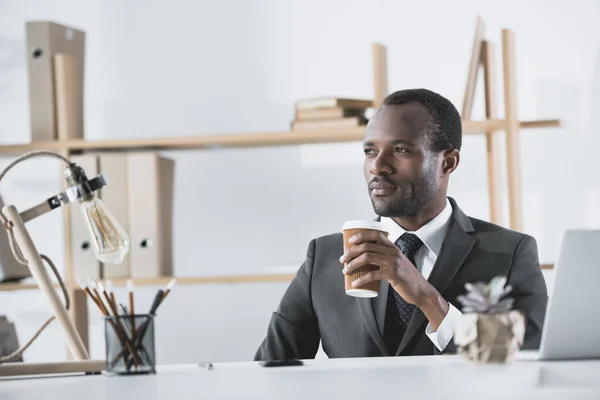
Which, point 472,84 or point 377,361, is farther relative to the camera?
point 472,84

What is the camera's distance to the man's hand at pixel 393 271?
1925mm

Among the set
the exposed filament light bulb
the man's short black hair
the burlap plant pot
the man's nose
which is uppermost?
the man's short black hair

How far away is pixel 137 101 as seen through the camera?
391 centimetres

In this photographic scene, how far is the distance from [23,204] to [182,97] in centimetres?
77

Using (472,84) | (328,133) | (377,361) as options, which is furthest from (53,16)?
(377,361)

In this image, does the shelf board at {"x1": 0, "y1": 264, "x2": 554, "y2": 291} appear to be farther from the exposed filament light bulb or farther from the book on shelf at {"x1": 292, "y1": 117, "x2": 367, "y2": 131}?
the exposed filament light bulb

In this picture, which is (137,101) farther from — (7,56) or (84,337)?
(84,337)

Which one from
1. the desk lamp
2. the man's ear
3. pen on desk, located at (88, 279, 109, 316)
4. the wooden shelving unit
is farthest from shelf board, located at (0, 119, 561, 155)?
pen on desk, located at (88, 279, 109, 316)

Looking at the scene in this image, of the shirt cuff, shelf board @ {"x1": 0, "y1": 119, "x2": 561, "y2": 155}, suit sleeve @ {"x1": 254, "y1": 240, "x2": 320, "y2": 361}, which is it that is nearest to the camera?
the shirt cuff

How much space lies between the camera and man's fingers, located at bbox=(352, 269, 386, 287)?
1.95 m

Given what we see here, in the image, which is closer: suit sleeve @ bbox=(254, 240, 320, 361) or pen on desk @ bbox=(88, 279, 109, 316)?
pen on desk @ bbox=(88, 279, 109, 316)

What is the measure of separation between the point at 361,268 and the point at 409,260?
1.15ft

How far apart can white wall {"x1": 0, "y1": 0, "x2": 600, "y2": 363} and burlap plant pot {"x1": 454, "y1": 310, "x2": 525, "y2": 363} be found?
2.26 m

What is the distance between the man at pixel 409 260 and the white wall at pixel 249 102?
1.21 metres
